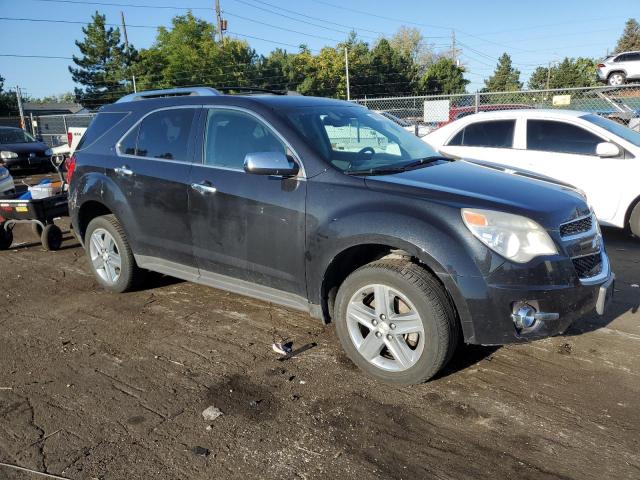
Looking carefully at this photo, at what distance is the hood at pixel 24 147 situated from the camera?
16.3 m

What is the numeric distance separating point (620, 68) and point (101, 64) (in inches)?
1948

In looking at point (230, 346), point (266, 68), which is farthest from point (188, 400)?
point (266, 68)

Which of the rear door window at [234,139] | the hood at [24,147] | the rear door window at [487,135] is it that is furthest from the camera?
the hood at [24,147]

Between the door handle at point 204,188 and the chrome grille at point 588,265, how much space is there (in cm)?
255

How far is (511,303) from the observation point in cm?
296

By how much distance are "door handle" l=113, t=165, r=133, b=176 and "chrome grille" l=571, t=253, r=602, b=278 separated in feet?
11.9

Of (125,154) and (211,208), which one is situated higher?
(125,154)

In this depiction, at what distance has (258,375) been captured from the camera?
3547 millimetres

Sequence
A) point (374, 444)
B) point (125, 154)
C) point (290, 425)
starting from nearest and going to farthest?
point (374, 444), point (290, 425), point (125, 154)

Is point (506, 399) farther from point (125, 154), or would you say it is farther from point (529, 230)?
point (125, 154)

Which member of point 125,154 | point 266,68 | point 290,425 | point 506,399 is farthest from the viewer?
point 266,68

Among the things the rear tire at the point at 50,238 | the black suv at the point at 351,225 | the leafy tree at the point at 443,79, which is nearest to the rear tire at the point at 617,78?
the black suv at the point at 351,225

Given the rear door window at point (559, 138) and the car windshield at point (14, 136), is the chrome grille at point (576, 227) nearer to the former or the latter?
the rear door window at point (559, 138)

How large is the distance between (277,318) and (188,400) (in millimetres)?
1381
